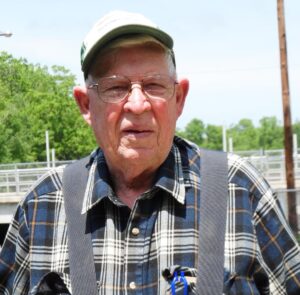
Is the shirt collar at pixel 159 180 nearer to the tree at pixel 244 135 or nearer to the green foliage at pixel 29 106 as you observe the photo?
the green foliage at pixel 29 106

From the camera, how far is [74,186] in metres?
1.76

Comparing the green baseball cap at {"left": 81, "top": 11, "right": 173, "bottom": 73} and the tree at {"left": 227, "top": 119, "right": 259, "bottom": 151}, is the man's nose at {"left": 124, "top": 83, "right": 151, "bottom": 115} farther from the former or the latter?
the tree at {"left": 227, "top": 119, "right": 259, "bottom": 151}

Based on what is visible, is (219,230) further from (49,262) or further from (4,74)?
(4,74)

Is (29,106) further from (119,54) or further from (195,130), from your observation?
(195,130)

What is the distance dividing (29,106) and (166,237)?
5925mm

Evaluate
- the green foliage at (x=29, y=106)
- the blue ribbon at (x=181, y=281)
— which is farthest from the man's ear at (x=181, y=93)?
the green foliage at (x=29, y=106)

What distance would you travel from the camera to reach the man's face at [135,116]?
62.6 inches

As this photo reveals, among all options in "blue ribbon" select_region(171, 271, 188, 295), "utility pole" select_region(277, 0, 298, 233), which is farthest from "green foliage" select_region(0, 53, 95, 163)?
"utility pole" select_region(277, 0, 298, 233)

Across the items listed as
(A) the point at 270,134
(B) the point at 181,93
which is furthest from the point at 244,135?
(B) the point at 181,93

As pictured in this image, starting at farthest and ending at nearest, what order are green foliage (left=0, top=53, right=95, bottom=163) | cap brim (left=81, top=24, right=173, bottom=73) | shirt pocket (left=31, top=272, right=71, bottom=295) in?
1. green foliage (left=0, top=53, right=95, bottom=163)
2. shirt pocket (left=31, top=272, right=71, bottom=295)
3. cap brim (left=81, top=24, right=173, bottom=73)

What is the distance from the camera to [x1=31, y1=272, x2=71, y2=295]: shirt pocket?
166cm

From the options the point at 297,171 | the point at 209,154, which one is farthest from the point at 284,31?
the point at 209,154

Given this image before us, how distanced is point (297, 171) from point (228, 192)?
1470cm

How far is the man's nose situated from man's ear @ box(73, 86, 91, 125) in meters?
0.17
